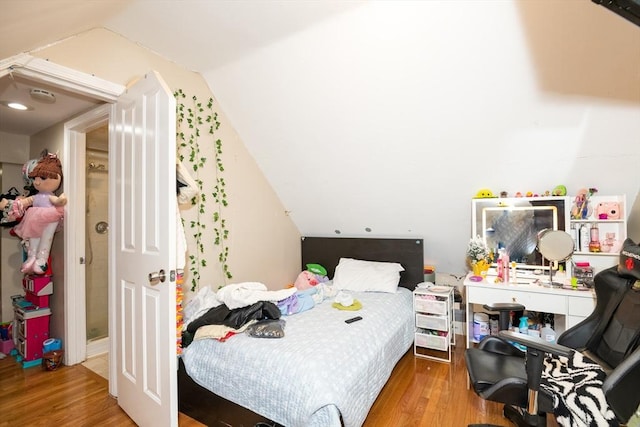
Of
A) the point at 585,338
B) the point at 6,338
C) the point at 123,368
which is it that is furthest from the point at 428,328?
the point at 6,338

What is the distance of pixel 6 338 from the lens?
2.85 meters

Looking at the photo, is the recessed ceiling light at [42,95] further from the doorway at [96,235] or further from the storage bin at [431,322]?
the storage bin at [431,322]

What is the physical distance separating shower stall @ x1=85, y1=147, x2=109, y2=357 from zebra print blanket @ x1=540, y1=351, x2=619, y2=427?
370 cm

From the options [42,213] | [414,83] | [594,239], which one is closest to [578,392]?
[594,239]

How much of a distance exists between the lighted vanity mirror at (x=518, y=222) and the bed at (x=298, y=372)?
1.22 metres

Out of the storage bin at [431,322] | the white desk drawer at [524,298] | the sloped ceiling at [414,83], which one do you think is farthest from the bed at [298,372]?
the sloped ceiling at [414,83]

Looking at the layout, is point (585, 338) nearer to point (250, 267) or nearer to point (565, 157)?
point (565, 157)

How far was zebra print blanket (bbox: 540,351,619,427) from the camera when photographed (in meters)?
1.26

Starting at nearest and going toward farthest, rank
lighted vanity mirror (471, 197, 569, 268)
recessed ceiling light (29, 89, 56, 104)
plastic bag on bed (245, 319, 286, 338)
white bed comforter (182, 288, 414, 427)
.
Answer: white bed comforter (182, 288, 414, 427) < plastic bag on bed (245, 319, 286, 338) < recessed ceiling light (29, 89, 56, 104) < lighted vanity mirror (471, 197, 569, 268)

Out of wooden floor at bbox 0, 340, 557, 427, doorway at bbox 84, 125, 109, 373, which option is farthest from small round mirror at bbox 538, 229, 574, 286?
doorway at bbox 84, 125, 109, 373

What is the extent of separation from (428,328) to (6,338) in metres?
4.02

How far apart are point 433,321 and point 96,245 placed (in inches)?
137

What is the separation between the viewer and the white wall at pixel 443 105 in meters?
1.61

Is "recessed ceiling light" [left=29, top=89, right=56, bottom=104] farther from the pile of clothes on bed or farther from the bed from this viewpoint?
the bed
